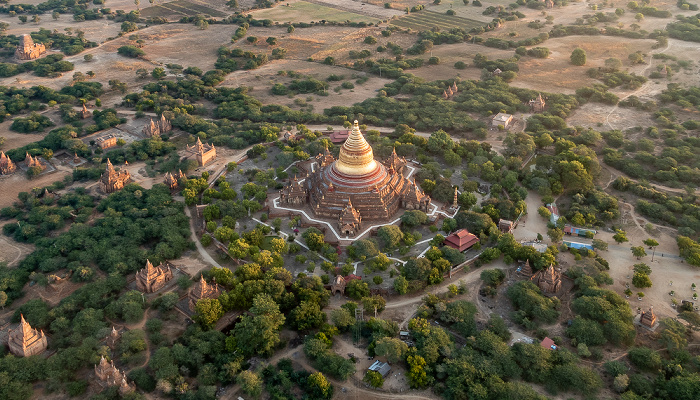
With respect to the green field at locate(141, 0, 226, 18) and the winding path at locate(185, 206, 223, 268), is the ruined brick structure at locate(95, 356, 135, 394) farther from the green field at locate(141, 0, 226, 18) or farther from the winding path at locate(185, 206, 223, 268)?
the green field at locate(141, 0, 226, 18)

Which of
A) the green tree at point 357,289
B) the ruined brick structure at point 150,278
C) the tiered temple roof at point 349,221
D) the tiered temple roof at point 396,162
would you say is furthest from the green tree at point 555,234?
the ruined brick structure at point 150,278

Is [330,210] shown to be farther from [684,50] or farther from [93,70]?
[684,50]

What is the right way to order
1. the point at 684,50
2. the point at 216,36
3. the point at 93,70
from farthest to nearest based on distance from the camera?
the point at 216,36 < the point at 684,50 < the point at 93,70

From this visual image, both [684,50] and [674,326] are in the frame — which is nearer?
[674,326]

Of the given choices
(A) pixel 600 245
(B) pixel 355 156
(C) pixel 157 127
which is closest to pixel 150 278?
(B) pixel 355 156

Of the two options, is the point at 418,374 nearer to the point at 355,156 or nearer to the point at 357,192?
the point at 357,192

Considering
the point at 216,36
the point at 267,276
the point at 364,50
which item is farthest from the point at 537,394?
the point at 216,36

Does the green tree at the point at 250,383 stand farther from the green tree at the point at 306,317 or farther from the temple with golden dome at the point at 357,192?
the temple with golden dome at the point at 357,192
